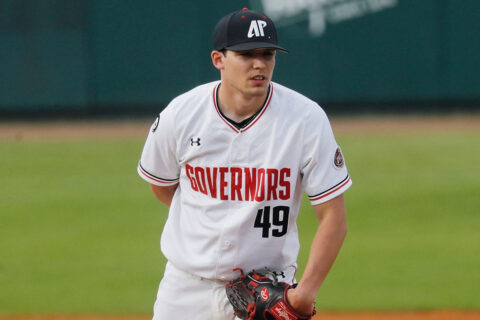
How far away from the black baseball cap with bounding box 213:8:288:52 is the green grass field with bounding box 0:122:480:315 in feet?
11.9

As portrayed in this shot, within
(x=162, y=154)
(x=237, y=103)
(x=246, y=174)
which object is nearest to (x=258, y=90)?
(x=237, y=103)

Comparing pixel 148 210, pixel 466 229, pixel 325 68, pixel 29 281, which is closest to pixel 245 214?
pixel 29 281

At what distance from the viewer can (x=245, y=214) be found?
3648 mm

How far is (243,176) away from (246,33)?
1.92ft

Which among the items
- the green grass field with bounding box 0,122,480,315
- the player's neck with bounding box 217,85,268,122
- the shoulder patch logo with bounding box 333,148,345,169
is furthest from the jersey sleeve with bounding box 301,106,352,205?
the green grass field with bounding box 0,122,480,315

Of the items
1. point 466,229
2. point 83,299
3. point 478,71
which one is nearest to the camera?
point 83,299

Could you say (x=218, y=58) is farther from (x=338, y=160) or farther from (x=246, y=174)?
(x=338, y=160)

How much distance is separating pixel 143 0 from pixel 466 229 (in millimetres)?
10087

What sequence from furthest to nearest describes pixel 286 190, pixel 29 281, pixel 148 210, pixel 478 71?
pixel 478 71 < pixel 148 210 < pixel 29 281 < pixel 286 190

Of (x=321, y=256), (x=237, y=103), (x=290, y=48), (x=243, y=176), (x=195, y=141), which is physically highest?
(x=237, y=103)

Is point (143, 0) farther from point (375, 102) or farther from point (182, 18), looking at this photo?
point (375, 102)

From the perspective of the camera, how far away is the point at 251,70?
3523 millimetres

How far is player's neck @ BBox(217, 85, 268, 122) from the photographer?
365 centimetres

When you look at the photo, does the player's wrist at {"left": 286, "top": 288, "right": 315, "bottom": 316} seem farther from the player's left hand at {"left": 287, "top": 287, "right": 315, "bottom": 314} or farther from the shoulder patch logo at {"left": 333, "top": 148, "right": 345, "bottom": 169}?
the shoulder patch logo at {"left": 333, "top": 148, "right": 345, "bottom": 169}
